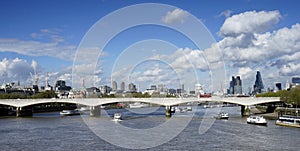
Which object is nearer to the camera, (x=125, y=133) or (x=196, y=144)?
(x=196, y=144)

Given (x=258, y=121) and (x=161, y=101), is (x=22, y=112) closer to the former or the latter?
(x=161, y=101)

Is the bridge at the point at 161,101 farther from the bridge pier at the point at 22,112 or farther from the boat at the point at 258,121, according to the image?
the boat at the point at 258,121

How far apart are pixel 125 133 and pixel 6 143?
28.1 ft

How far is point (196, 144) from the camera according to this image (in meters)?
23.0

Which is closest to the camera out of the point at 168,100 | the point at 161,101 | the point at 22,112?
the point at 168,100

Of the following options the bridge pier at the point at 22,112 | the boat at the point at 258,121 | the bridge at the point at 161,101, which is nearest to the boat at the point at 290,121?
the boat at the point at 258,121

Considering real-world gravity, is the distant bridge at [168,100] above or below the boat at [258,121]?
above

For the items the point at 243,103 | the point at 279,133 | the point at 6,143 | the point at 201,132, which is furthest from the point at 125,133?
the point at 243,103

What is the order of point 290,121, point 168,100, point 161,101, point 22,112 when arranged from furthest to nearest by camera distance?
point 22,112, point 161,101, point 168,100, point 290,121

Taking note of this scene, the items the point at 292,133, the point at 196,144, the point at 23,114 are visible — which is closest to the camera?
the point at 196,144

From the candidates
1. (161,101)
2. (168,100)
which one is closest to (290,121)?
(168,100)

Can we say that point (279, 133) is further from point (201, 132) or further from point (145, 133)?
point (145, 133)

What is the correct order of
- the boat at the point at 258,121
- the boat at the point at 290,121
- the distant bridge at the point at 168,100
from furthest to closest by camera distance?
the distant bridge at the point at 168,100 → the boat at the point at 258,121 → the boat at the point at 290,121

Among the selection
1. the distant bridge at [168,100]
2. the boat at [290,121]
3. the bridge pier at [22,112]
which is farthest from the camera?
the bridge pier at [22,112]
